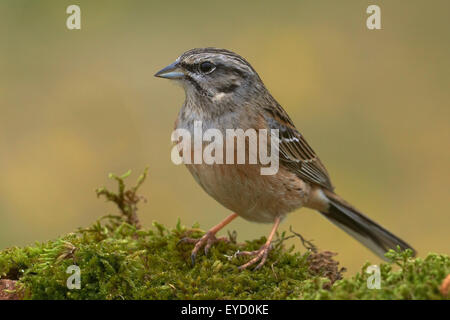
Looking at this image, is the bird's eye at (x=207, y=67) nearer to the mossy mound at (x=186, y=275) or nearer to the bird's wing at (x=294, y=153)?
the bird's wing at (x=294, y=153)

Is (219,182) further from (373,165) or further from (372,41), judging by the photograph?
(372,41)

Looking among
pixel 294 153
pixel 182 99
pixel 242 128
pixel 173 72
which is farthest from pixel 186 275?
pixel 182 99

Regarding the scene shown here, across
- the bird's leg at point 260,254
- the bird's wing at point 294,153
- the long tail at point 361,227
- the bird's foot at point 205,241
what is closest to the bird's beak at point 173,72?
the bird's wing at point 294,153

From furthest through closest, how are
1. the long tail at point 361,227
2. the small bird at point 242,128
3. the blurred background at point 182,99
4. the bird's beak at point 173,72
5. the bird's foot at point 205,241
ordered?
the blurred background at point 182,99 < the long tail at point 361,227 < the bird's beak at point 173,72 < the small bird at point 242,128 < the bird's foot at point 205,241

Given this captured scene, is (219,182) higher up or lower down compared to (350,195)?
higher up

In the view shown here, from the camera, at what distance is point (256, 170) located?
4715 mm

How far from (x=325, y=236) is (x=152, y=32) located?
4593 millimetres

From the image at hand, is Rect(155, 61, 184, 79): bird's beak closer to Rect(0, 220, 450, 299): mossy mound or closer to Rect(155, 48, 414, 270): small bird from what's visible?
Rect(155, 48, 414, 270): small bird

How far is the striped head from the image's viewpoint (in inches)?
193

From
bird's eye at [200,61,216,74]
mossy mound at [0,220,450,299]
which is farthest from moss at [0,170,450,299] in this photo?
bird's eye at [200,61,216,74]

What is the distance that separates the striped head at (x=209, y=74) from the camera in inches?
193
